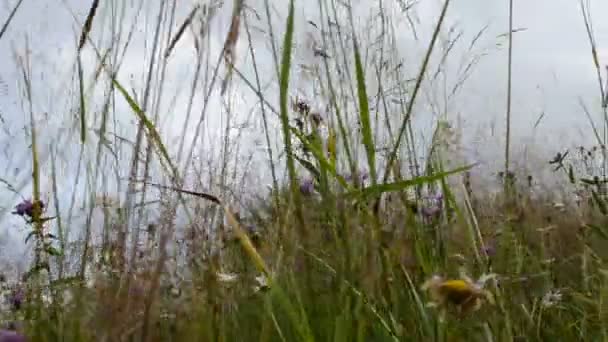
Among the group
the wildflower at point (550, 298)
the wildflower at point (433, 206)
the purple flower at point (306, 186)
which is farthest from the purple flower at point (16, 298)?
the wildflower at point (550, 298)

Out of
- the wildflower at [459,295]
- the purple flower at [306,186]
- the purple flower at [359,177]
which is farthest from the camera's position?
the purple flower at [306,186]

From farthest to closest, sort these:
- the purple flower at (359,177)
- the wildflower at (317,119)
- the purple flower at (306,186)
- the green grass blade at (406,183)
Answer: the purple flower at (306,186) < the wildflower at (317,119) < the purple flower at (359,177) < the green grass blade at (406,183)

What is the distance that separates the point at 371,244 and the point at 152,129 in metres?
0.25

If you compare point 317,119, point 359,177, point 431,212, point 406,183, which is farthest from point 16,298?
point 406,183

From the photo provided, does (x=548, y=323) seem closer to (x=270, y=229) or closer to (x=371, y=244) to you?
(x=270, y=229)

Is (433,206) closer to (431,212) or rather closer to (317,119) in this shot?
(431,212)

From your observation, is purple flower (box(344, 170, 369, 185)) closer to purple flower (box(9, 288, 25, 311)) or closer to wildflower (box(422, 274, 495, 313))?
wildflower (box(422, 274, 495, 313))

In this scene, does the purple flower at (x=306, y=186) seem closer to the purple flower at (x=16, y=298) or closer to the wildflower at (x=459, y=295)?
the purple flower at (x=16, y=298)

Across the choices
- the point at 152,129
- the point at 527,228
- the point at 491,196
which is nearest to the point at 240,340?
the point at 152,129

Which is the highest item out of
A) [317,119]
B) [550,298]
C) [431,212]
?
[317,119]

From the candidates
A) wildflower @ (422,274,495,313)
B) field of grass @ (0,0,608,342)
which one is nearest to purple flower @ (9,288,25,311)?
field of grass @ (0,0,608,342)

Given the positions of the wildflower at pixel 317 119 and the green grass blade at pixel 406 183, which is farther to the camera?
the wildflower at pixel 317 119

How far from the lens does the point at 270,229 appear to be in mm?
998

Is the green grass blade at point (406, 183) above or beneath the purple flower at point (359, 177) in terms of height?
beneath
